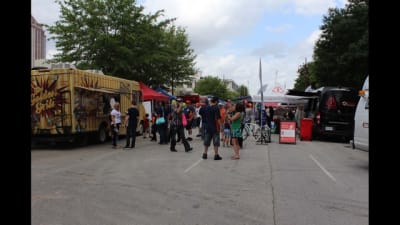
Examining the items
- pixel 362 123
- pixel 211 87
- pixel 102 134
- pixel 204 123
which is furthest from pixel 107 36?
pixel 211 87

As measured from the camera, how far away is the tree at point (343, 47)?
81.2 ft

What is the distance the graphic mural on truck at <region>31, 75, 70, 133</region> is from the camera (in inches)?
548

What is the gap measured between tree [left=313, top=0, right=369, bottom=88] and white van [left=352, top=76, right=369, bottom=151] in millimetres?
14455

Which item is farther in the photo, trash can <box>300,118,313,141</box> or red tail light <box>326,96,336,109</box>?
trash can <box>300,118,313,141</box>

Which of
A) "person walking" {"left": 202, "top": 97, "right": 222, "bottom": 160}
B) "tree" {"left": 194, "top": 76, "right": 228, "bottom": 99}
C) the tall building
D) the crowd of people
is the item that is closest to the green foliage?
the tall building

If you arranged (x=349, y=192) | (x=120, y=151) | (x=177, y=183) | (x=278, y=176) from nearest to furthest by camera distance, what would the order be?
(x=349, y=192) < (x=177, y=183) < (x=278, y=176) < (x=120, y=151)

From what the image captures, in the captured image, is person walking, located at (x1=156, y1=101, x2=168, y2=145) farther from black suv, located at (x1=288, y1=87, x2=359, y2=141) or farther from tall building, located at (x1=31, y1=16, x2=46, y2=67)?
black suv, located at (x1=288, y1=87, x2=359, y2=141)

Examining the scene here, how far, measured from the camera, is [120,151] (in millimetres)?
13609

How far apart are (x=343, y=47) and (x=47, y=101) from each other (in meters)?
20.0

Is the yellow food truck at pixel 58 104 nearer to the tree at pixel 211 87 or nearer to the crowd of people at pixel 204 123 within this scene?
the crowd of people at pixel 204 123
